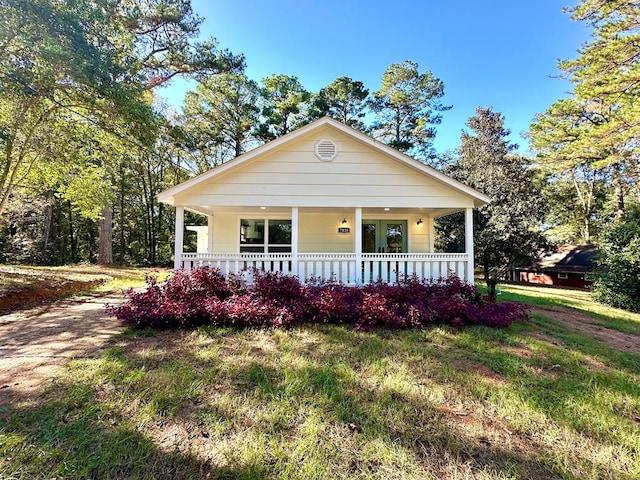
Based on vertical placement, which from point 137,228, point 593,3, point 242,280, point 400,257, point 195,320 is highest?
point 593,3

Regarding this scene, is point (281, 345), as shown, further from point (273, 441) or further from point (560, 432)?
point (560, 432)

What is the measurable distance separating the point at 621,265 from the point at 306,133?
1230cm

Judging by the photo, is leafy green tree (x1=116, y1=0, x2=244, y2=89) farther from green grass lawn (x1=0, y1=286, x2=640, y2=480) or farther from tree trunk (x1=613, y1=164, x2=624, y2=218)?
tree trunk (x1=613, y1=164, x2=624, y2=218)

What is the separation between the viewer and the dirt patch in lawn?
5.50m

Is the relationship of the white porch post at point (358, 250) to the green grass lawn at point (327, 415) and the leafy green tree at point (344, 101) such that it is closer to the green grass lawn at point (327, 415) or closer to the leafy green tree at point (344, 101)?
the green grass lawn at point (327, 415)

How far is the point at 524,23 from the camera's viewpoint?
11.9 metres

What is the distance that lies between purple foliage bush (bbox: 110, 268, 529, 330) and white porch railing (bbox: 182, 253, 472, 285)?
706mm

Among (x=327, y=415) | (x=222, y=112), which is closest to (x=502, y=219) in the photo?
(x=327, y=415)

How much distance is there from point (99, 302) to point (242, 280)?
4.31 metres

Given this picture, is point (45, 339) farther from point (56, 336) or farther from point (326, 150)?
point (326, 150)

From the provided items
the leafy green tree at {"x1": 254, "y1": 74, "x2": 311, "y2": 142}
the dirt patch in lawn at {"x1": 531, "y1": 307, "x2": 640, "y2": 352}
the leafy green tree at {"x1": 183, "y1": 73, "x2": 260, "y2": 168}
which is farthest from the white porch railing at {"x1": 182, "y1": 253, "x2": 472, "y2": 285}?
the leafy green tree at {"x1": 183, "y1": 73, "x2": 260, "y2": 168}

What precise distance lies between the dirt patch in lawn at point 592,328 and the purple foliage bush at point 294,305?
135 cm

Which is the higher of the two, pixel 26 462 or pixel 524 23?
pixel 524 23

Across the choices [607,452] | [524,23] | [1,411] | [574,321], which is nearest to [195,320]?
[1,411]
